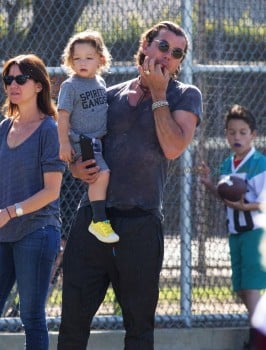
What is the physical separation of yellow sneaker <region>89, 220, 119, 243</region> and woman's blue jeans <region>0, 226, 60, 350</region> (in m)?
0.62

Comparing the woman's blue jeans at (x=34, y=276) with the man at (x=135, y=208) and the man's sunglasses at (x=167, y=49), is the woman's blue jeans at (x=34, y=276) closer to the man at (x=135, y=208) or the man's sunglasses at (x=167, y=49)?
the man at (x=135, y=208)

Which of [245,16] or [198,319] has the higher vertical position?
[245,16]

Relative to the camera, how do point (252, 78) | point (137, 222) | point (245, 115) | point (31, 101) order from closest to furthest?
point (137, 222) → point (31, 101) → point (245, 115) → point (252, 78)

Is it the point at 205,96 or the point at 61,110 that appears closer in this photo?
the point at 61,110

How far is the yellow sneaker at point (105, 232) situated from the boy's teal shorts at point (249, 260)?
7.07 ft

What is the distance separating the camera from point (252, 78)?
7266 millimetres

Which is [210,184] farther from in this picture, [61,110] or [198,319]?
[61,110]

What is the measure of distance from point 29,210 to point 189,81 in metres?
2.16

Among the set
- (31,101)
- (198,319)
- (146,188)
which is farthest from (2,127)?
(198,319)

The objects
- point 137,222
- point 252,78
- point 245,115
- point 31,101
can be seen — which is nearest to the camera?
point 137,222

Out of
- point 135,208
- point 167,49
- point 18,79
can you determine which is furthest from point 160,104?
point 18,79

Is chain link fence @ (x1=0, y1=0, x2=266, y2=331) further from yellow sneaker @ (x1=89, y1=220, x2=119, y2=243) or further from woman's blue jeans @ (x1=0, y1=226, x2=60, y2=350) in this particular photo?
yellow sneaker @ (x1=89, y1=220, x2=119, y2=243)

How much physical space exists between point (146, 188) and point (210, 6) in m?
2.70

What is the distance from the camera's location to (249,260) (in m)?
6.72
